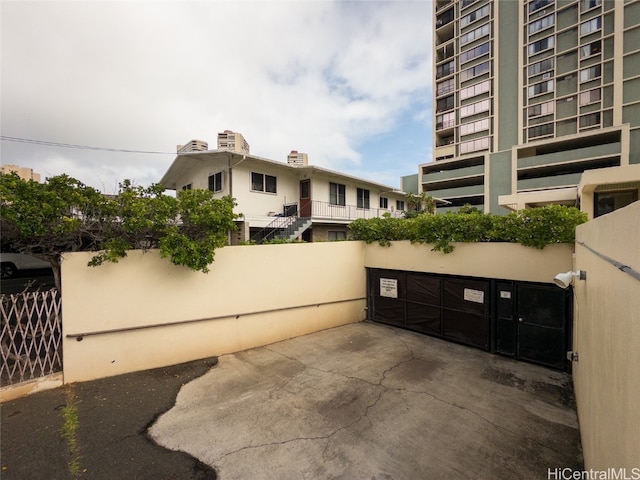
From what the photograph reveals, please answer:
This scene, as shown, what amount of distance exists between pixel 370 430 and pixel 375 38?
1279cm

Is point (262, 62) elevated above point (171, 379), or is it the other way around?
point (262, 62)

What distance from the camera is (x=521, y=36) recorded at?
34250 mm

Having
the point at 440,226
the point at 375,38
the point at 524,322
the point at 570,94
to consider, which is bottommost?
the point at 524,322

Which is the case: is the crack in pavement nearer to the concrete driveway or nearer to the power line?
the concrete driveway

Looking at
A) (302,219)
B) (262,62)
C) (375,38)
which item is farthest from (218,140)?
(375,38)

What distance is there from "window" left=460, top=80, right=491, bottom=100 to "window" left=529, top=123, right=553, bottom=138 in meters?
8.37

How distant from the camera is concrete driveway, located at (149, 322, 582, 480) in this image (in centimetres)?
337

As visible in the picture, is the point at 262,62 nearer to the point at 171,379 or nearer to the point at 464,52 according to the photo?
the point at 171,379

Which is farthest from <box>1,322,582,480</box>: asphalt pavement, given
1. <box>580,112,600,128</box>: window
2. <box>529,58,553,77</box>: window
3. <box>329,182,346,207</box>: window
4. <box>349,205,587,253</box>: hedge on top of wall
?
<box>529,58,553,77</box>: window

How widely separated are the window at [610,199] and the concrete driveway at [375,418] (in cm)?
986

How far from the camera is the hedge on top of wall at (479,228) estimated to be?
5.88 m

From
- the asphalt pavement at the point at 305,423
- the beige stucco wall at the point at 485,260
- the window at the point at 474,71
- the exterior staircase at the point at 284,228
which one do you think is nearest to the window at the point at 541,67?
the window at the point at 474,71

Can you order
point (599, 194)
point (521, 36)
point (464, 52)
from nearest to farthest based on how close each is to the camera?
1. point (599, 194)
2. point (521, 36)
3. point (464, 52)

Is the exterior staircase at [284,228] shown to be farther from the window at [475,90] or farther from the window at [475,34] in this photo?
the window at [475,34]
